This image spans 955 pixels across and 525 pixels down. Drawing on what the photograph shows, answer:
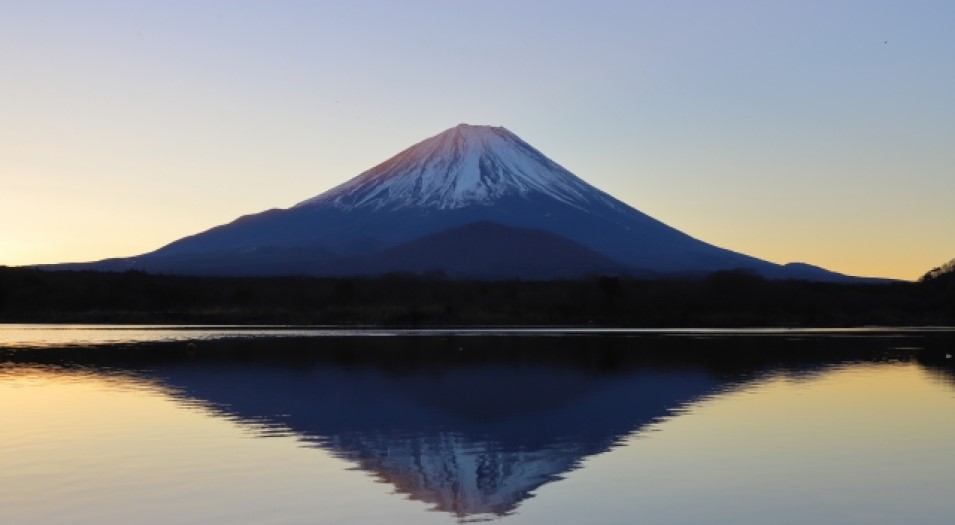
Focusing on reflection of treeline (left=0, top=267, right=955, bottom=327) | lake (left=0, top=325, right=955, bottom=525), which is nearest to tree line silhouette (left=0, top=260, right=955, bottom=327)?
reflection of treeline (left=0, top=267, right=955, bottom=327)

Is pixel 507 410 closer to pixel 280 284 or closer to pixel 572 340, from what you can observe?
pixel 572 340

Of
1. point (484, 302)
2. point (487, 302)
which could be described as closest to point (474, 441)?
point (487, 302)

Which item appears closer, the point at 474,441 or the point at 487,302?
the point at 474,441

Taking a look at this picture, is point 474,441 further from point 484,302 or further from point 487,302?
point 484,302

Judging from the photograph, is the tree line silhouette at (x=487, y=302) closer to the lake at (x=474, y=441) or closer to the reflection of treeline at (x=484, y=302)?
the reflection of treeline at (x=484, y=302)

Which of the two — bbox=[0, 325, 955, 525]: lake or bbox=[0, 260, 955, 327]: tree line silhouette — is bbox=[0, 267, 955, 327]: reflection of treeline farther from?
bbox=[0, 325, 955, 525]: lake

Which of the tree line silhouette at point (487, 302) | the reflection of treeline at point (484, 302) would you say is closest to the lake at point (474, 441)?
the reflection of treeline at point (484, 302)

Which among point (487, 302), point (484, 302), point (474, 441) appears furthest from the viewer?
point (484, 302)
